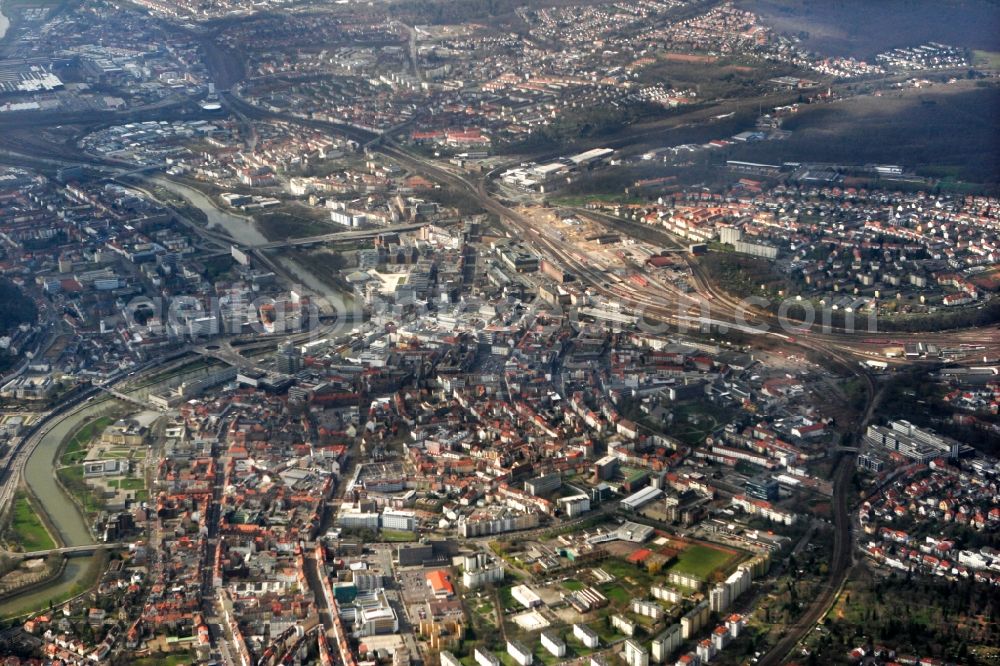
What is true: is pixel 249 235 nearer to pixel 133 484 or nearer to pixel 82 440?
pixel 82 440

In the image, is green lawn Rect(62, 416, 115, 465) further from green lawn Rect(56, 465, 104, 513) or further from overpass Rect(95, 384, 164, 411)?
overpass Rect(95, 384, 164, 411)

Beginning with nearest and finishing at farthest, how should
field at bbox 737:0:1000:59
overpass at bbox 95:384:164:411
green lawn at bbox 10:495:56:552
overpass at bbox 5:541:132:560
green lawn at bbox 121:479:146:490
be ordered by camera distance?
1. overpass at bbox 5:541:132:560
2. green lawn at bbox 10:495:56:552
3. green lawn at bbox 121:479:146:490
4. overpass at bbox 95:384:164:411
5. field at bbox 737:0:1000:59

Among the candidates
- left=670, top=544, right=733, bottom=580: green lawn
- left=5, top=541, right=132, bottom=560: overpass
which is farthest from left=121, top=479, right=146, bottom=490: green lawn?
left=670, top=544, right=733, bottom=580: green lawn

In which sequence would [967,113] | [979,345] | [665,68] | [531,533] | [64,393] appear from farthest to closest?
[665,68], [967,113], [979,345], [64,393], [531,533]

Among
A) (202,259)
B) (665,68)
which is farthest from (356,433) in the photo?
(665,68)

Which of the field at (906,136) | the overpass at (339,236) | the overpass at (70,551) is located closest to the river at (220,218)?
the overpass at (339,236)

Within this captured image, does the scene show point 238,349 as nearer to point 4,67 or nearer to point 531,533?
point 531,533

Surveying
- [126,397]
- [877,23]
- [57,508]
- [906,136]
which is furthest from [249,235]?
[877,23]
